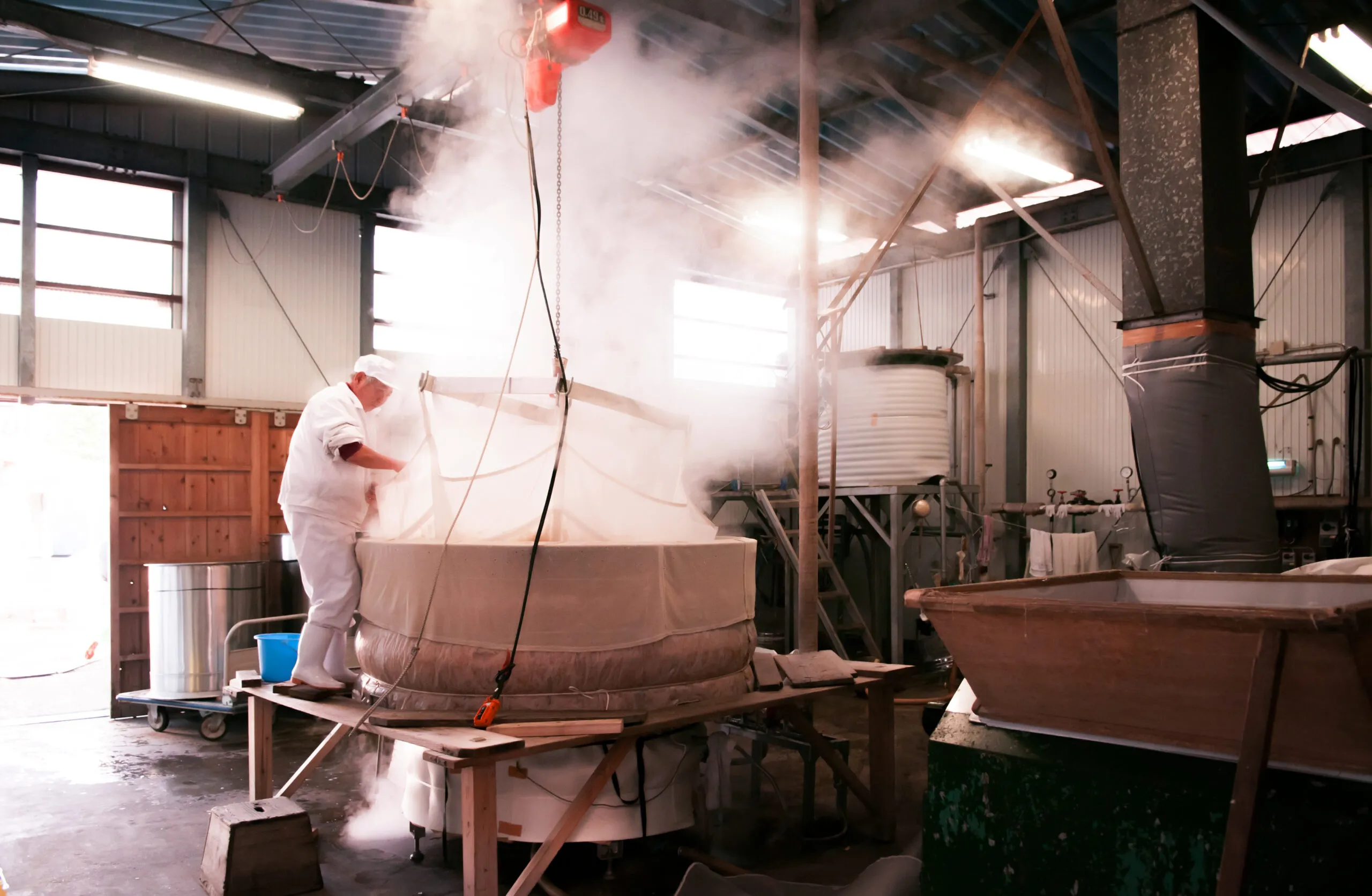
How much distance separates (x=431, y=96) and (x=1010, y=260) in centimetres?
633

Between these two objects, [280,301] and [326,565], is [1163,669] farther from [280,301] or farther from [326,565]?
[280,301]

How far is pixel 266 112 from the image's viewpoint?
6.83 meters

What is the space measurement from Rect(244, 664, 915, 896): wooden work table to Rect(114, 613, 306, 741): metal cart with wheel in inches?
98.2

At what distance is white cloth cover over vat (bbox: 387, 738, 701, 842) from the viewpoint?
3.61 m

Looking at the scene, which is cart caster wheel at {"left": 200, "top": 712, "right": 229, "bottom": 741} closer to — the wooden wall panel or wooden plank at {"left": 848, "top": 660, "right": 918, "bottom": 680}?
the wooden wall panel

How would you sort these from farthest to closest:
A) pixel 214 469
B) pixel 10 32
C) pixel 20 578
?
pixel 20 578, pixel 214 469, pixel 10 32

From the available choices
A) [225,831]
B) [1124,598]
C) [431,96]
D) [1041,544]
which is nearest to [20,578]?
[431,96]

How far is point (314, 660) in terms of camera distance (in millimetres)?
4078

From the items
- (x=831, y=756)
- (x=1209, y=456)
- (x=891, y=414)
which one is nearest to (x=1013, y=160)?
(x=891, y=414)

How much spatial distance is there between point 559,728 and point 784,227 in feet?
23.9

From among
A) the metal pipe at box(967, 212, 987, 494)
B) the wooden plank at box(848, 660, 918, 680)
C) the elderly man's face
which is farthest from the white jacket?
the metal pipe at box(967, 212, 987, 494)

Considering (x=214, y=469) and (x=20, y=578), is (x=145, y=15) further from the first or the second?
(x=20, y=578)

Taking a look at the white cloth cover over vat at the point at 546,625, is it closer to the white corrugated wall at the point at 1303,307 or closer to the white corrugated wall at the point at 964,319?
the white corrugated wall at the point at 1303,307

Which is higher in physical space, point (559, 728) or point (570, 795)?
point (559, 728)
